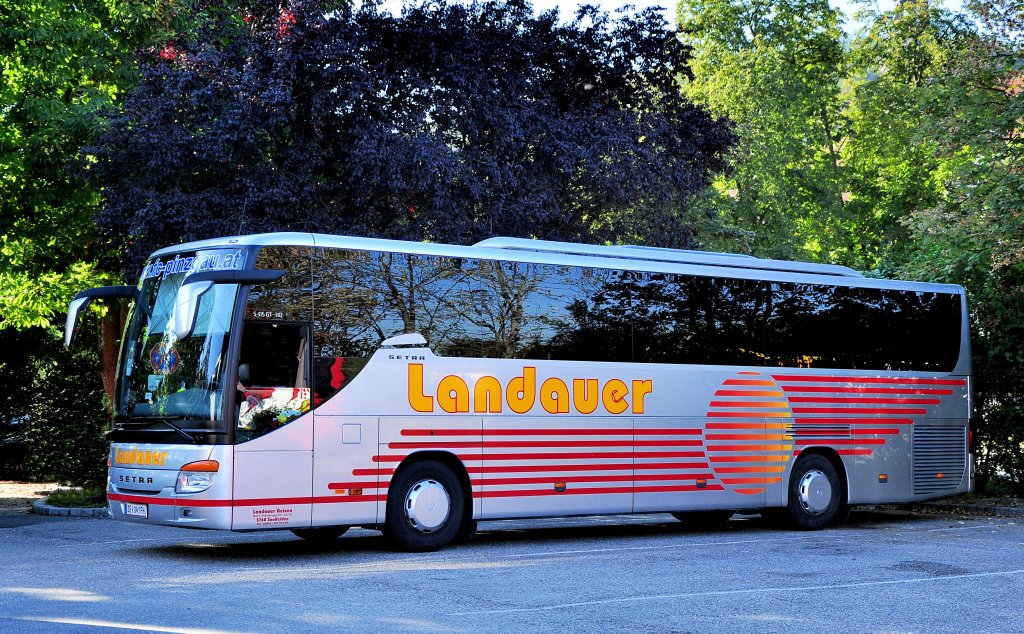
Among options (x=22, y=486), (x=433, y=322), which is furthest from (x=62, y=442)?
(x=433, y=322)

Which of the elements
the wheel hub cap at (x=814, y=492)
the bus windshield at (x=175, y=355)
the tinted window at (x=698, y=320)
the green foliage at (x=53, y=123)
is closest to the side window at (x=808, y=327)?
the tinted window at (x=698, y=320)

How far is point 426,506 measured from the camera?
14.2 m

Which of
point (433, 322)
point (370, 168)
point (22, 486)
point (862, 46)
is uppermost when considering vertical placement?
point (862, 46)

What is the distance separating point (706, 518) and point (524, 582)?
7.71 metres

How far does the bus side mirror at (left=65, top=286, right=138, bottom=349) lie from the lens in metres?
13.4

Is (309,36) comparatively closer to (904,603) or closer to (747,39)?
(904,603)

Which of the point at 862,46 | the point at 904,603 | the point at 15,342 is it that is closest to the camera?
the point at 904,603

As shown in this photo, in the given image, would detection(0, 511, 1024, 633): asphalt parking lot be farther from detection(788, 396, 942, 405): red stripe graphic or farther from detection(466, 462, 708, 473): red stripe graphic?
detection(788, 396, 942, 405): red stripe graphic

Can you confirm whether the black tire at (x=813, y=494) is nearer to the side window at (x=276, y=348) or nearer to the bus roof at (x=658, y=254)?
the bus roof at (x=658, y=254)

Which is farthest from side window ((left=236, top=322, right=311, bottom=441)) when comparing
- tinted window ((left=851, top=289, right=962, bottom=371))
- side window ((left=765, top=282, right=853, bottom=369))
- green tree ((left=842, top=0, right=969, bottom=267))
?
green tree ((left=842, top=0, right=969, bottom=267))

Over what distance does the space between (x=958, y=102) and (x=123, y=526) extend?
1464cm

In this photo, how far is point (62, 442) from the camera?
27.3m

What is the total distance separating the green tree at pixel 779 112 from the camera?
43.0 metres

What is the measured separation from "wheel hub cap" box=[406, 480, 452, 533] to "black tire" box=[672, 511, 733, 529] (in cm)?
512
